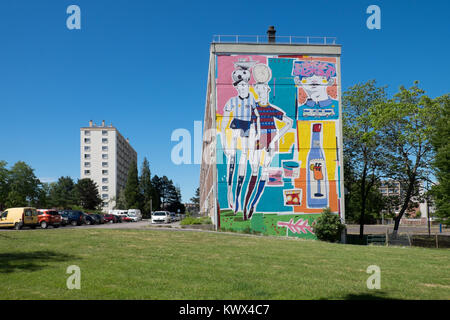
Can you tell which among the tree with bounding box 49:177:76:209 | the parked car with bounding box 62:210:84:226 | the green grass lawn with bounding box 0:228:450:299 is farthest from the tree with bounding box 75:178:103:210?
the green grass lawn with bounding box 0:228:450:299

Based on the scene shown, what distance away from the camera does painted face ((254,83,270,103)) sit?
102ft

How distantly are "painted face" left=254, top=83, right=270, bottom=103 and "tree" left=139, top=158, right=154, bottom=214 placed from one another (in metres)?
75.7

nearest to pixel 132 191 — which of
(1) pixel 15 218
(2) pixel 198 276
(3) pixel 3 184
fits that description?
(3) pixel 3 184

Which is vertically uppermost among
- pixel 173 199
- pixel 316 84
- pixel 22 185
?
pixel 316 84

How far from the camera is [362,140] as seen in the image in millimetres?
39250

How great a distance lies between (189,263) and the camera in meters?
11.5

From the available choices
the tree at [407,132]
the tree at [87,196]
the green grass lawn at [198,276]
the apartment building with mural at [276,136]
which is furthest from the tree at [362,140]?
the tree at [87,196]

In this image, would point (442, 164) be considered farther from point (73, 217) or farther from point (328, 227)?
point (73, 217)

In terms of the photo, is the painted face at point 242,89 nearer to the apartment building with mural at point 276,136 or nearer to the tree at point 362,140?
the apartment building with mural at point 276,136

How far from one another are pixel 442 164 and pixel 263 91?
1565 centimetres

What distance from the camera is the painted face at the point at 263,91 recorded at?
31094 millimetres

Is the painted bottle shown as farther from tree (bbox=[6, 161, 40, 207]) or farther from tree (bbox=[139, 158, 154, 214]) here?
tree (bbox=[139, 158, 154, 214])
